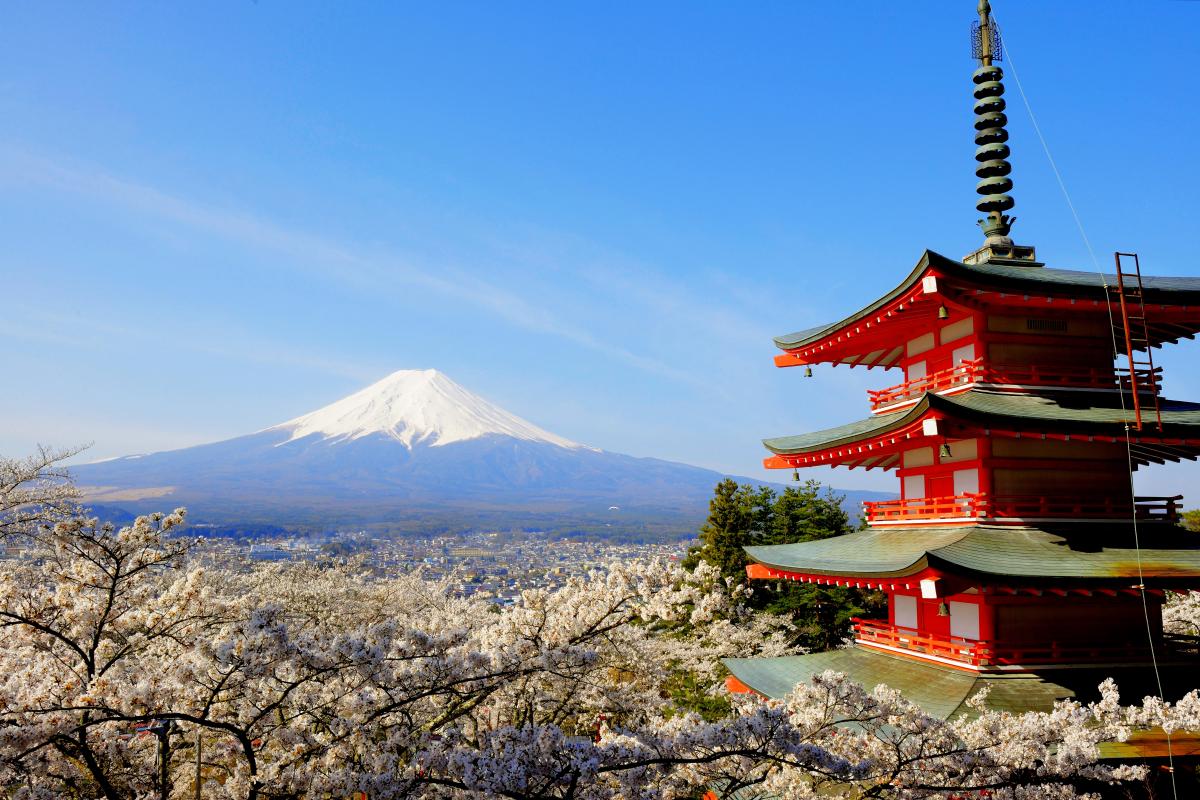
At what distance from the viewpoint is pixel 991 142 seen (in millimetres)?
13969

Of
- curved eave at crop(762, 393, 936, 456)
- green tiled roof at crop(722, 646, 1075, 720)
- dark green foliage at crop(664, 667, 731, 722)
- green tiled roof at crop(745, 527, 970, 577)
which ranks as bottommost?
dark green foliage at crop(664, 667, 731, 722)

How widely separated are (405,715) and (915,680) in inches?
296

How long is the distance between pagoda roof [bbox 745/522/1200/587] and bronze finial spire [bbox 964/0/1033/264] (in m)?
4.96

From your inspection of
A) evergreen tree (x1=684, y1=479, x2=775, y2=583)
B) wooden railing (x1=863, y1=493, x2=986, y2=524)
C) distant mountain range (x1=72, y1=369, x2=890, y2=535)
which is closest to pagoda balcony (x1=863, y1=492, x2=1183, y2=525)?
wooden railing (x1=863, y1=493, x2=986, y2=524)

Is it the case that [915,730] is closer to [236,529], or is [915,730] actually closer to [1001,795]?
[1001,795]

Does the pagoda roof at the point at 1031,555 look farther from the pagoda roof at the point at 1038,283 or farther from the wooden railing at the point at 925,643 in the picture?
→ the pagoda roof at the point at 1038,283

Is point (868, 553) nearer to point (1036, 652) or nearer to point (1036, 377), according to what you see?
point (1036, 652)

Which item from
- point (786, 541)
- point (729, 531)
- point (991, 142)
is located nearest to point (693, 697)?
point (729, 531)

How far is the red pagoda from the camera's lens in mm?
10414

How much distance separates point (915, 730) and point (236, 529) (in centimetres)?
10960

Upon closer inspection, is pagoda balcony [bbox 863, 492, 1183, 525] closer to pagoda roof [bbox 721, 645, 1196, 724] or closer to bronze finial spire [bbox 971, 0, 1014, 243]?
pagoda roof [bbox 721, 645, 1196, 724]

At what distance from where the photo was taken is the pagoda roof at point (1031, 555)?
9938 mm

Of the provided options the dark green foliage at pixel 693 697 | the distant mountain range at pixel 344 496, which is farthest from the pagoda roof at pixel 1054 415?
the distant mountain range at pixel 344 496

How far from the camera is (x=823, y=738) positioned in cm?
746
